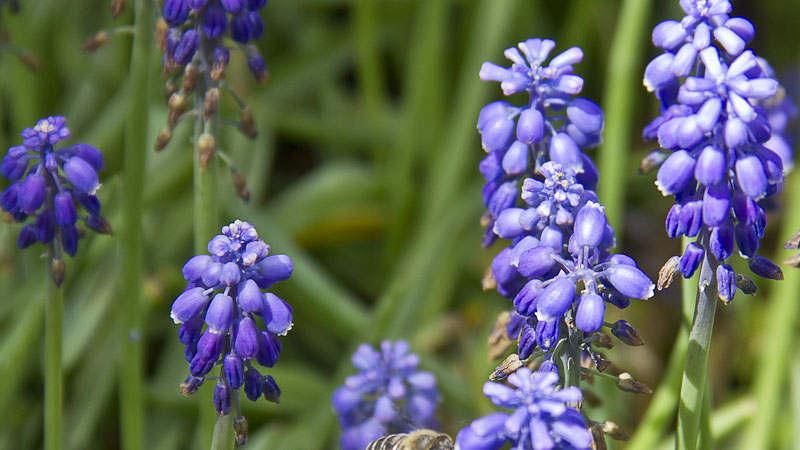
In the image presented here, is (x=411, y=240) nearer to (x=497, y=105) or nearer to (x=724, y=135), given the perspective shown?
(x=497, y=105)

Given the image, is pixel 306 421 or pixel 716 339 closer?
pixel 306 421

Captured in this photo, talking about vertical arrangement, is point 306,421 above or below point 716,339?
below

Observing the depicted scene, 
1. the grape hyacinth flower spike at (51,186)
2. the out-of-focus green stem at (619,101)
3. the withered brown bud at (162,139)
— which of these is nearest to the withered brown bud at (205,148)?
the withered brown bud at (162,139)

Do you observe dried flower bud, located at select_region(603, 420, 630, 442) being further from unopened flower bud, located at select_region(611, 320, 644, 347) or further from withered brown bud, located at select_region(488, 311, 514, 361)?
withered brown bud, located at select_region(488, 311, 514, 361)

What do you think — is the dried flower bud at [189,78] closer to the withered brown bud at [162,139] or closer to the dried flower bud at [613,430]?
the withered brown bud at [162,139]

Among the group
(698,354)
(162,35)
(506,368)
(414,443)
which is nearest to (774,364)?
(698,354)

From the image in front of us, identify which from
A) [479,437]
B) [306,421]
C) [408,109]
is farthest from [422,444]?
[408,109]
